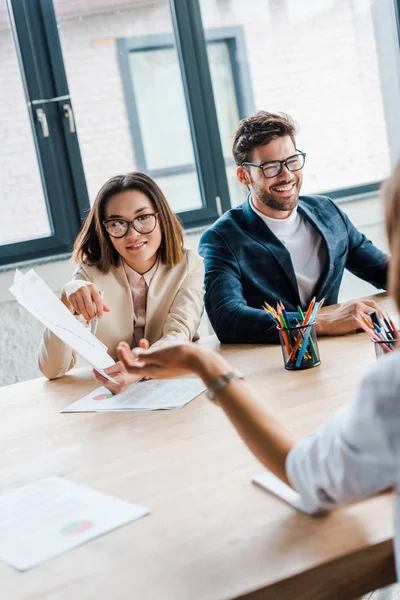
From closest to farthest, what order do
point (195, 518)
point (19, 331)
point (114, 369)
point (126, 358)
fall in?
point (195, 518)
point (126, 358)
point (114, 369)
point (19, 331)

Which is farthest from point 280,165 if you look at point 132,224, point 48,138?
point 48,138

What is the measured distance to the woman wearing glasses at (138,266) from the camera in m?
2.03

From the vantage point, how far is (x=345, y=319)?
1.82 metres

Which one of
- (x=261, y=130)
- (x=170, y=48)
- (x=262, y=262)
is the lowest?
(x=262, y=262)

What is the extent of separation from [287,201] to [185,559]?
1.62 metres

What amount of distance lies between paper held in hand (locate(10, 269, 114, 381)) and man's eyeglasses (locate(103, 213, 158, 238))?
49 cm

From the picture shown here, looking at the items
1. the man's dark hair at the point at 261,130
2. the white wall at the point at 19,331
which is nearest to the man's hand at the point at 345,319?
the man's dark hair at the point at 261,130

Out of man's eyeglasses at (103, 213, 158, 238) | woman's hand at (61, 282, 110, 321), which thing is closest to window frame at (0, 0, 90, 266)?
man's eyeglasses at (103, 213, 158, 238)

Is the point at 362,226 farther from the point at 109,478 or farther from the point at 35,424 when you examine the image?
the point at 109,478

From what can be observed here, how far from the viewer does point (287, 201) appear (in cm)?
229

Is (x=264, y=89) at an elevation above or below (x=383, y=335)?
above

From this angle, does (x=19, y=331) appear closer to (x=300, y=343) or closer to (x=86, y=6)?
(x=86, y=6)

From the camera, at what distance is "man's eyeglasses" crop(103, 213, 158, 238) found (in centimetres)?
203

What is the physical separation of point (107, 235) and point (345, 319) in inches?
29.3
